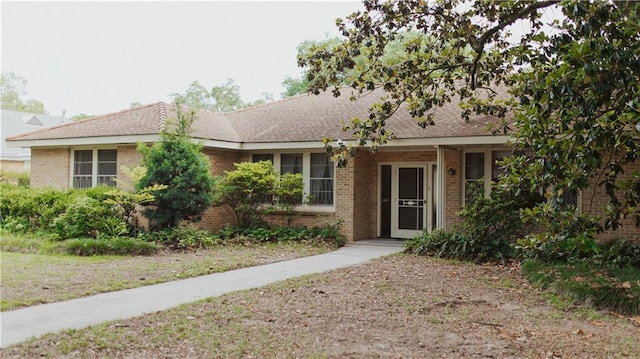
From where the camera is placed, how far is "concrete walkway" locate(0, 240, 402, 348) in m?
6.33

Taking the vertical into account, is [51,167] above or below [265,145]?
below

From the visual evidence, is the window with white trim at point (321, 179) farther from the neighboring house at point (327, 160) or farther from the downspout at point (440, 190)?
the downspout at point (440, 190)

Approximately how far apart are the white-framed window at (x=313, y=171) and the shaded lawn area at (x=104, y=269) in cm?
261

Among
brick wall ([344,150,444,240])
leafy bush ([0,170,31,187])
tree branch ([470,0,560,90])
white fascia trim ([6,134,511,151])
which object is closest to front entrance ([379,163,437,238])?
brick wall ([344,150,444,240])

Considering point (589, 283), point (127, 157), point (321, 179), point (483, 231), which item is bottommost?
point (589, 283)

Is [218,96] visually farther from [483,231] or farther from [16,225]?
[483,231]

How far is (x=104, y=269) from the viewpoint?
10297mm

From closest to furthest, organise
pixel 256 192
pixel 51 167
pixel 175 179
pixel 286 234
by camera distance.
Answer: pixel 175 179 < pixel 286 234 < pixel 256 192 < pixel 51 167

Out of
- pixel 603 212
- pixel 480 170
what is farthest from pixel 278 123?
pixel 603 212

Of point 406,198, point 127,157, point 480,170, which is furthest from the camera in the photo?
point 406,198

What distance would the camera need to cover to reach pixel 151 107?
1841 centimetres

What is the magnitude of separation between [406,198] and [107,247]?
27.1 ft

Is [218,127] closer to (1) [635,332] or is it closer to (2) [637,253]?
(2) [637,253]

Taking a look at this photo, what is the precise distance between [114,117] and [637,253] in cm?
1470
